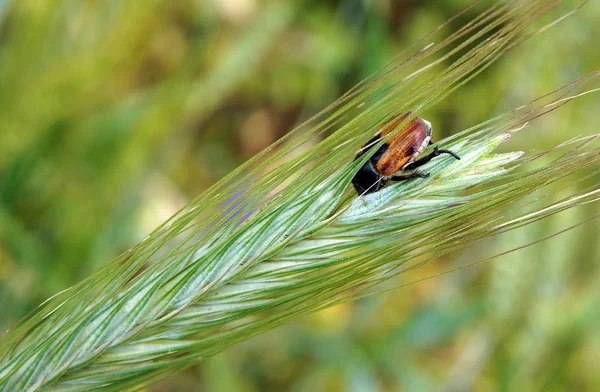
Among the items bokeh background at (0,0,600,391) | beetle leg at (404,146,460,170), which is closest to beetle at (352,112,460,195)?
beetle leg at (404,146,460,170)

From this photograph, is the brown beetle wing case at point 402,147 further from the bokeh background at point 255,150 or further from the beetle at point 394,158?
the bokeh background at point 255,150

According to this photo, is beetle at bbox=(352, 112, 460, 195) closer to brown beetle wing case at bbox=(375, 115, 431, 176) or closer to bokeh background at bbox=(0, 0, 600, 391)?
brown beetle wing case at bbox=(375, 115, 431, 176)

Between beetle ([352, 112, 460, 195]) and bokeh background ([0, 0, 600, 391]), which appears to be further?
bokeh background ([0, 0, 600, 391])

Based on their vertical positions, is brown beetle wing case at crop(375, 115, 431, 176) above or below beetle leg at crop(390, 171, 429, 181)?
above

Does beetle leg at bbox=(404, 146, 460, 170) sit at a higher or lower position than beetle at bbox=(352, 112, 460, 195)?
lower

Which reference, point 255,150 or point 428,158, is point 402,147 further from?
point 255,150

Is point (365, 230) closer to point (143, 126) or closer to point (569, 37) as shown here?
point (143, 126)

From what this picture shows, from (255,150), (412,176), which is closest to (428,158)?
(412,176)

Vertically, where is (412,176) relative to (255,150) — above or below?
below
